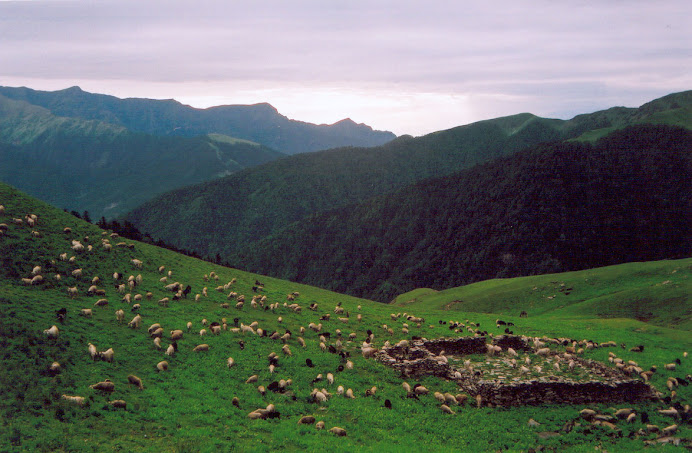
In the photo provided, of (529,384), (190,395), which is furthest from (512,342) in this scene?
(190,395)

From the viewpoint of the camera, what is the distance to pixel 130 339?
2666 centimetres

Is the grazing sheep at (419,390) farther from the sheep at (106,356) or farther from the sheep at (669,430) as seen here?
the sheep at (106,356)

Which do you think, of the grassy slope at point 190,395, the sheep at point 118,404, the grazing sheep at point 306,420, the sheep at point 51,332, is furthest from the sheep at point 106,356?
the grazing sheep at point 306,420

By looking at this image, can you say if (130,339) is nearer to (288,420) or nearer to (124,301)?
(124,301)

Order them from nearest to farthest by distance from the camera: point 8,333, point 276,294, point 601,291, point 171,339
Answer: point 8,333
point 171,339
point 276,294
point 601,291

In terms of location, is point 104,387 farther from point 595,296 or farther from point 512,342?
point 595,296

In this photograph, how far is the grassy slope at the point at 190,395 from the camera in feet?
59.6

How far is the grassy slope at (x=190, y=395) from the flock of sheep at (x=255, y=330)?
1.31 feet

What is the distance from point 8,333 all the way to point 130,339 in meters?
5.76

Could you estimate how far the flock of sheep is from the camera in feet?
78.3

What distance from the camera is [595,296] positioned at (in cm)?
6956

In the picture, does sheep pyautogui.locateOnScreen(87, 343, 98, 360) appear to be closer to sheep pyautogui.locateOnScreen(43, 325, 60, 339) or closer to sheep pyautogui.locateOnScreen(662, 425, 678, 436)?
sheep pyautogui.locateOnScreen(43, 325, 60, 339)

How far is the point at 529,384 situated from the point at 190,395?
59.6 ft

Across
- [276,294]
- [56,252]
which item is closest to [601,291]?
[276,294]
